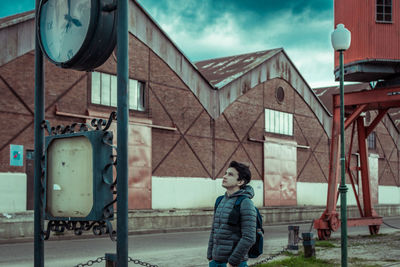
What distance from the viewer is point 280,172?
35.2 metres

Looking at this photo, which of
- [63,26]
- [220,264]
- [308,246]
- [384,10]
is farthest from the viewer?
[384,10]

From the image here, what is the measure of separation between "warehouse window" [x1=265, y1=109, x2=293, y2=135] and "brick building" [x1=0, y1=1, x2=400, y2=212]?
6cm

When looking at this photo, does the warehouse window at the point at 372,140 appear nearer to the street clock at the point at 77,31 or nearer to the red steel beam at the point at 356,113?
the red steel beam at the point at 356,113

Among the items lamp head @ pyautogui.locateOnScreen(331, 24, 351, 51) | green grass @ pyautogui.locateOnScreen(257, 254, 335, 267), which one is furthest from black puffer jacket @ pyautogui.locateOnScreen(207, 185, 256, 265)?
lamp head @ pyautogui.locateOnScreen(331, 24, 351, 51)

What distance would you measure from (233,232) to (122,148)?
284cm

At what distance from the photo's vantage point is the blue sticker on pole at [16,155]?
831 inches

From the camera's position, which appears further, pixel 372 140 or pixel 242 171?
pixel 372 140

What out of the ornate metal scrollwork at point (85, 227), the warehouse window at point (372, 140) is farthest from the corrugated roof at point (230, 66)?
the ornate metal scrollwork at point (85, 227)

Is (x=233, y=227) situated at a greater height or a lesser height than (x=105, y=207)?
lesser

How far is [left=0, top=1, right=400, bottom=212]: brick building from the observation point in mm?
21531

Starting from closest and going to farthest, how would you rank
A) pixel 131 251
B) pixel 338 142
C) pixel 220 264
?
pixel 220 264 < pixel 131 251 < pixel 338 142

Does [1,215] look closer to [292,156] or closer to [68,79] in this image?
[68,79]

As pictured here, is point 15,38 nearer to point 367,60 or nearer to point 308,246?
point 367,60

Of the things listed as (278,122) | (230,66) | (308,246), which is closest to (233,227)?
(308,246)
